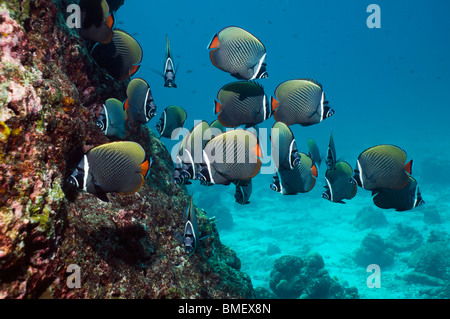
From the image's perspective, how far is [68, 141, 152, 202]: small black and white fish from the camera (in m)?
1.96

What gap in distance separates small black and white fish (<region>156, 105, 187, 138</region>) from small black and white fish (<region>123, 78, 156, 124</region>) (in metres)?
0.56

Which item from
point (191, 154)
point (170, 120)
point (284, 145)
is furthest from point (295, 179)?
point (170, 120)

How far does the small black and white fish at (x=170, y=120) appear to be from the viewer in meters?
3.56

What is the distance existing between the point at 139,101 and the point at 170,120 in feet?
2.29

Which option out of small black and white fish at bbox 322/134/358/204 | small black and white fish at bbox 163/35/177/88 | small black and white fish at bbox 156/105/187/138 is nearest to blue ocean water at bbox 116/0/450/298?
small black and white fish at bbox 322/134/358/204

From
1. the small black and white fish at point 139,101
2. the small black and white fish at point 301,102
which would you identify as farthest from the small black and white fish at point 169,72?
the small black and white fish at point 301,102

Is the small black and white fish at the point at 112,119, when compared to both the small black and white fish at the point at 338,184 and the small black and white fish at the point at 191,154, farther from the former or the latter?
the small black and white fish at the point at 338,184

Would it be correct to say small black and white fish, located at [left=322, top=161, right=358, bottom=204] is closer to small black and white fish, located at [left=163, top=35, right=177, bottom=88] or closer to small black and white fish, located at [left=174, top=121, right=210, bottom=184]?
small black and white fish, located at [left=174, top=121, right=210, bottom=184]

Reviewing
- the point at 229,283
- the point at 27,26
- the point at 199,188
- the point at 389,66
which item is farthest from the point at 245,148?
the point at 389,66

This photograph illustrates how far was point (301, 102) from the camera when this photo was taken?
2846mm

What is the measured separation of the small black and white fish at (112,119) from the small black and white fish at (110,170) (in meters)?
0.98

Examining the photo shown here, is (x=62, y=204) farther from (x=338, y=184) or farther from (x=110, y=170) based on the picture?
(x=338, y=184)
